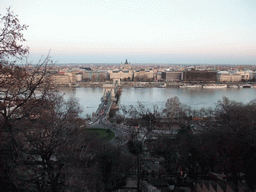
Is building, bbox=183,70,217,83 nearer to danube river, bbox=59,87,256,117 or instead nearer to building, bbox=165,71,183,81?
building, bbox=165,71,183,81

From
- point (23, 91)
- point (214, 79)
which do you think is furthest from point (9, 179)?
point (214, 79)

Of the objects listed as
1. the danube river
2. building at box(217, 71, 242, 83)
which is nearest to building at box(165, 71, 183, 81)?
building at box(217, 71, 242, 83)

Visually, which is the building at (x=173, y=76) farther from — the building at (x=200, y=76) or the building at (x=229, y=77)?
the building at (x=229, y=77)

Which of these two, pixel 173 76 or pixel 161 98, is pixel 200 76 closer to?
pixel 173 76

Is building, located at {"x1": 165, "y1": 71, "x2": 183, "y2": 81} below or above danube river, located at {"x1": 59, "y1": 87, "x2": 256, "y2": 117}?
above

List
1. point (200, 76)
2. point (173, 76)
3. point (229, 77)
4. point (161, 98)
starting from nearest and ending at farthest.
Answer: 1. point (161, 98)
2. point (200, 76)
3. point (229, 77)
4. point (173, 76)

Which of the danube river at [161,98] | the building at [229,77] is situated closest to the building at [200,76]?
the building at [229,77]

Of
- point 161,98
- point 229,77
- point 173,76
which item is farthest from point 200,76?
point 161,98

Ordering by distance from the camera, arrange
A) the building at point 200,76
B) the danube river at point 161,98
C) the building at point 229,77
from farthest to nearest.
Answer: the building at point 229,77, the building at point 200,76, the danube river at point 161,98

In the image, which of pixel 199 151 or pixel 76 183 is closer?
pixel 76 183

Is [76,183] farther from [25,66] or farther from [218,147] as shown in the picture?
[218,147]

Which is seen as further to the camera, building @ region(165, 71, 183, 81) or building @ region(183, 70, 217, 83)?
building @ region(165, 71, 183, 81)
